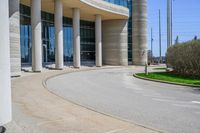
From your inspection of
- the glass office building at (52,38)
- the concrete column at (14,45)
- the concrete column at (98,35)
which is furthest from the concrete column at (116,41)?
the concrete column at (14,45)

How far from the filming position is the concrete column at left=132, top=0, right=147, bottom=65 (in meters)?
61.9

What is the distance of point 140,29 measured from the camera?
2436 inches

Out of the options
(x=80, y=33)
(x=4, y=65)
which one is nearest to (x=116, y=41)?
(x=80, y=33)

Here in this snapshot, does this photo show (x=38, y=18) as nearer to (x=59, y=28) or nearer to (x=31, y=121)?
(x=59, y=28)

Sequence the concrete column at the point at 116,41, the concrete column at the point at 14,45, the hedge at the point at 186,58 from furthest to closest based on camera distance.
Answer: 1. the concrete column at the point at 116,41
2. the hedge at the point at 186,58
3. the concrete column at the point at 14,45

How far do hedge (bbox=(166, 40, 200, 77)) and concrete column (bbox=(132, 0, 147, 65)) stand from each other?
27403 mm

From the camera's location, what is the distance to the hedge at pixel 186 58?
28.9m

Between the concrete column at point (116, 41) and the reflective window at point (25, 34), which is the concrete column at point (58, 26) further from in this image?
the concrete column at point (116, 41)

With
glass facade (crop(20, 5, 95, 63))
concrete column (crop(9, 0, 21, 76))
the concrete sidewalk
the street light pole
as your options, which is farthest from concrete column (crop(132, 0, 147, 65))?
the concrete sidewalk

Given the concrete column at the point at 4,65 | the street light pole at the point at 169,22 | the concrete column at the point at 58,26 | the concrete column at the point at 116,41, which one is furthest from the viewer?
the concrete column at the point at 116,41

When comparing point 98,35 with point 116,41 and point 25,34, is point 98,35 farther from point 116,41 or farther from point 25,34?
point 25,34

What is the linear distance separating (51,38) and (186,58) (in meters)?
24.4

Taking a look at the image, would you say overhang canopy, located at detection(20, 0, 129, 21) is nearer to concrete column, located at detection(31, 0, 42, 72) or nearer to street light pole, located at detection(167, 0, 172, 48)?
concrete column, located at detection(31, 0, 42, 72)

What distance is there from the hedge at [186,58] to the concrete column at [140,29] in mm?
27403
